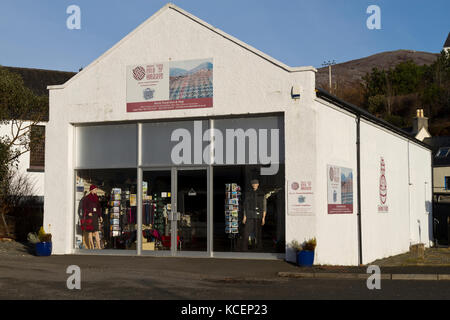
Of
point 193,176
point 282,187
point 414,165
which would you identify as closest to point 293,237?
point 282,187

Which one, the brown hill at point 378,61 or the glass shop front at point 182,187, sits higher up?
the brown hill at point 378,61

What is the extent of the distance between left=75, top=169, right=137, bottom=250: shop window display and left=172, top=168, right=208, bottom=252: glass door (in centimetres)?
143

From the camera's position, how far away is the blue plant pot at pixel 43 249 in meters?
17.4

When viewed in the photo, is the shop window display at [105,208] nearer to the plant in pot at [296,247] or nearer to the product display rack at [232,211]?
the product display rack at [232,211]

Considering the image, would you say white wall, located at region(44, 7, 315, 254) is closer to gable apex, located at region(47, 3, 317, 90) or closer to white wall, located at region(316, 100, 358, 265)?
gable apex, located at region(47, 3, 317, 90)

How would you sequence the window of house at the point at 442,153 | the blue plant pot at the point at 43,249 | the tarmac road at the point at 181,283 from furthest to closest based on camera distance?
the window of house at the point at 442,153 → the blue plant pot at the point at 43,249 → the tarmac road at the point at 181,283

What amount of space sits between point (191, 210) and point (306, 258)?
369 cm

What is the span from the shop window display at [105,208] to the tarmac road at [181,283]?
1.62 metres

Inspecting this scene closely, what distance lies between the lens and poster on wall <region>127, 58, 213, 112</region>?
55.1 feet

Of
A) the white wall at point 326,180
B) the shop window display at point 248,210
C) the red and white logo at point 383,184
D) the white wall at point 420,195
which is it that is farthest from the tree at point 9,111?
the white wall at point 420,195

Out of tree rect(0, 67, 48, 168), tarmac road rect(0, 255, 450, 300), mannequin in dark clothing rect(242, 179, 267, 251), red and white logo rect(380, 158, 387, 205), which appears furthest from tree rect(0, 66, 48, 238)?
red and white logo rect(380, 158, 387, 205)

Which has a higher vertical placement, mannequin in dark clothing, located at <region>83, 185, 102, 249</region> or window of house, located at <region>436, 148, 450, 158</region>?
window of house, located at <region>436, 148, 450, 158</region>

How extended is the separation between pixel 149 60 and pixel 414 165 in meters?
13.6
